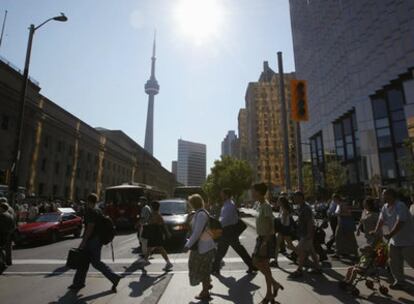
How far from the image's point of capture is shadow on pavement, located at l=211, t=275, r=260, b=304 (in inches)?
204

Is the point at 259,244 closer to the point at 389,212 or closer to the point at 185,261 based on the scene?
the point at 389,212

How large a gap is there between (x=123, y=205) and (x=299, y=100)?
52.6ft

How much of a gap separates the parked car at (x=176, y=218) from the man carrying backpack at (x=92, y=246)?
4.47 m

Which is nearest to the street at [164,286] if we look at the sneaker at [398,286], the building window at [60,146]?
the sneaker at [398,286]

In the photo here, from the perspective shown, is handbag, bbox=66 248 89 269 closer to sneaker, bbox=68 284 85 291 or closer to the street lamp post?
sneaker, bbox=68 284 85 291

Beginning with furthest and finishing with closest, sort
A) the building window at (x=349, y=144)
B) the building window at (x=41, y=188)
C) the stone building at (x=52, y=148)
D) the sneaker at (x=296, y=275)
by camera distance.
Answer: the building window at (x=349, y=144)
the building window at (x=41, y=188)
the stone building at (x=52, y=148)
the sneaker at (x=296, y=275)

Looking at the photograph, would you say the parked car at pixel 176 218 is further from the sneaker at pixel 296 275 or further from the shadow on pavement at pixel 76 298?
the shadow on pavement at pixel 76 298

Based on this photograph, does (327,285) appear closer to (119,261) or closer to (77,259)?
(77,259)

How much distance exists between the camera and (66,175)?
4450 cm

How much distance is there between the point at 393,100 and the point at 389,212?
38383mm

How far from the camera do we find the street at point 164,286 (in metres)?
5.19

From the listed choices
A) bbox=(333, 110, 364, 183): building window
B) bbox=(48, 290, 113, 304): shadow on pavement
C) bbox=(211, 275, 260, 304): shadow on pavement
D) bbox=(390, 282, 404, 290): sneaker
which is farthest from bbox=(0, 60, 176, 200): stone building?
bbox=(333, 110, 364, 183): building window

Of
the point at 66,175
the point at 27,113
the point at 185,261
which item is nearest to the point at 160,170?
the point at 66,175

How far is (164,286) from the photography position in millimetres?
6059
